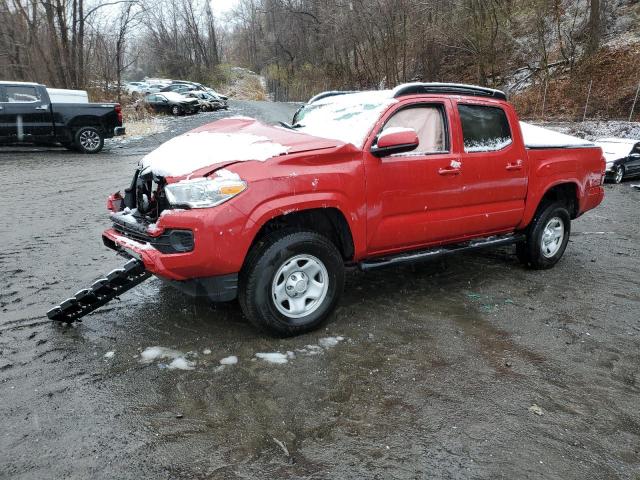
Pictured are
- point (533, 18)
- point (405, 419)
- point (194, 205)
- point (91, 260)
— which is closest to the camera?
point (405, 419)

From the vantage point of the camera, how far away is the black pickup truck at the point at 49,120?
13.0 meters

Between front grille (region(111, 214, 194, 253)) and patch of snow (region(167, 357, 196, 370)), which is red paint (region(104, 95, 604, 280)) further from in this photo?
patch of snow (region(167, 357, 196, 370))

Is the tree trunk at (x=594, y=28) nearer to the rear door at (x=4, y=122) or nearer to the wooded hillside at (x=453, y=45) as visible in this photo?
the wooded hillside at (x=453, y=45)

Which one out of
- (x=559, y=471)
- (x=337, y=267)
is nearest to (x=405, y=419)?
(x=559, y=471)

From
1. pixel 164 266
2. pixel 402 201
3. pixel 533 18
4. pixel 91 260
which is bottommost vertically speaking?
pixel 91 260

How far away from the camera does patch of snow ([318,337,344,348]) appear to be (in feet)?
11.8

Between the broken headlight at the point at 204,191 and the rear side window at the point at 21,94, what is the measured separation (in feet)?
41.1

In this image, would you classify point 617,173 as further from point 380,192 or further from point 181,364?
point 181,364

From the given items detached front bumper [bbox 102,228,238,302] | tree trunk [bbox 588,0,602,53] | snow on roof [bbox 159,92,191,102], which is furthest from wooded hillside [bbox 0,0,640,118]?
detached front bumper [bbox 102,228,238,302]

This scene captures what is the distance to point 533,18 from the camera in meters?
25.2

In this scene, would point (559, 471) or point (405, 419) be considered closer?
point (559, 471)

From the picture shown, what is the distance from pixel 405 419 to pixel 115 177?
31.3ft

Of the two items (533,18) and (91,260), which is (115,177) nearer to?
(91,260)

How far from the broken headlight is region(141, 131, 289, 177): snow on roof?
0.15 metres
